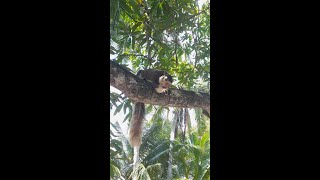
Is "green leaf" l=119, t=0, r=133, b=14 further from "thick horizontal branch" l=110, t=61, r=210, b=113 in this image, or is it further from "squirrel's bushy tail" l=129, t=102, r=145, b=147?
"squirrel's bushy tail" l=129, t=102, r=145, b=147

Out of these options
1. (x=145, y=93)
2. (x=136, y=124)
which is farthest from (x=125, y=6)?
(x=136, y=124)

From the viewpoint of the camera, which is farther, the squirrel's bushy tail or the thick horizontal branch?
the squirrel's bushy tail

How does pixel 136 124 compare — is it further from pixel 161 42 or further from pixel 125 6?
pixel 125 6

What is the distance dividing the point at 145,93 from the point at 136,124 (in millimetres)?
383

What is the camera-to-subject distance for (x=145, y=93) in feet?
4.85

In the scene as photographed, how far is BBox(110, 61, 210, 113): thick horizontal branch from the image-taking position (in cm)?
131

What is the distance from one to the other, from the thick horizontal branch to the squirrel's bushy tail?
0.25m

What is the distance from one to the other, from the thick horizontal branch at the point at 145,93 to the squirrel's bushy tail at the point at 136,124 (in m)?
0.25

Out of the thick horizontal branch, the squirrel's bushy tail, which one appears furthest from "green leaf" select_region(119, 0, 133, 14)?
the squirrel's bushy tail
